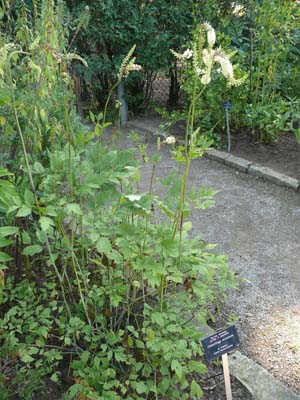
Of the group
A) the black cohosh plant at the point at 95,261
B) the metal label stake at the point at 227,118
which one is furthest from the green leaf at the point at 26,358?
the metal label stake at the point at 227,118

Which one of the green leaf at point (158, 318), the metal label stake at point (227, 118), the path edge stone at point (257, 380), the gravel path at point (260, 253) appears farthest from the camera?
the metal label stake at point (227, 118)

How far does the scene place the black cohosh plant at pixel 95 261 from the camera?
5.08 ft

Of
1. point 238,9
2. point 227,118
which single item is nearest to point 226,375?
point 227,118

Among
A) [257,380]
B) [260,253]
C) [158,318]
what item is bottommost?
[260,253]

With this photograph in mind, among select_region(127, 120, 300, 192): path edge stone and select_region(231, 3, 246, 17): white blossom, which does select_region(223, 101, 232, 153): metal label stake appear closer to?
select_region(127, 120, 300, 192): path edge stone

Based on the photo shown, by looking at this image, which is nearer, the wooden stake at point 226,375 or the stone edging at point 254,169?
the wooden stake at point 226,375

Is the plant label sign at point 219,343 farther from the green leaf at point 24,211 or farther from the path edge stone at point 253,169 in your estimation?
the path edge stone at point 253,169

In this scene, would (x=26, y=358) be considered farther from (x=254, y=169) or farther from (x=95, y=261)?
(x=254, y=169)

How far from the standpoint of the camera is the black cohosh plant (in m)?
1.55

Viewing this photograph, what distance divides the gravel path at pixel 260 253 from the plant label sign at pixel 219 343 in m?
0.53

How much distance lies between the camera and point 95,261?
1.87m

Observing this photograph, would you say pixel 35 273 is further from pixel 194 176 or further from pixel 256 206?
pixel 194 176

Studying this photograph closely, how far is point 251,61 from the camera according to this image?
16.6 feet

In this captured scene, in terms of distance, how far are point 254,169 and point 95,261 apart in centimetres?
293
